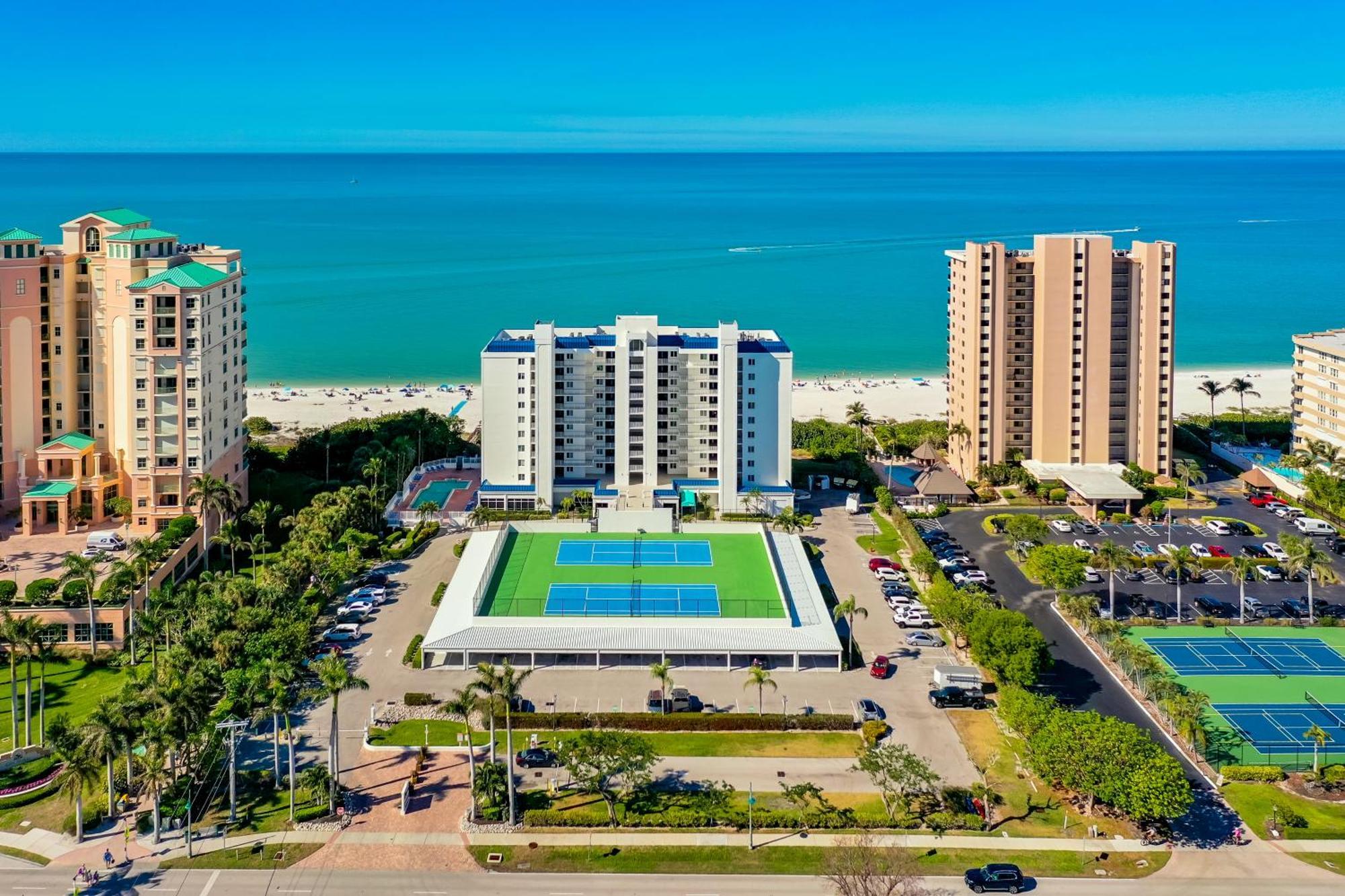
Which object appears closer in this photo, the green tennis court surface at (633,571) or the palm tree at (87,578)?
the palm tree at (87,578)

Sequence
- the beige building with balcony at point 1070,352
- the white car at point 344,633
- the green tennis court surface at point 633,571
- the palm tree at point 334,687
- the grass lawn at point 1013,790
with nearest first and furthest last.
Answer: the grass lawn at point 1013,790, the palm tree at point 334,687, the white car at point 344,633, the green tennis court surface at point 633,571, the beige building with balcony at point 1070,352

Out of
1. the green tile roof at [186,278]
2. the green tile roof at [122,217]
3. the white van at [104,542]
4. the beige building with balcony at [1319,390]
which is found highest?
the green tile roof at [122,217]

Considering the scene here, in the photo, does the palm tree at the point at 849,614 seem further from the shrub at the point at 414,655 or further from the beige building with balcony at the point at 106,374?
the beige building with balcony at the point at 106,374

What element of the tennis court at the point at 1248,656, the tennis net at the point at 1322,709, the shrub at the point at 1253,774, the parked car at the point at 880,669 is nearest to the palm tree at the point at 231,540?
the parked car at the point at 880,669

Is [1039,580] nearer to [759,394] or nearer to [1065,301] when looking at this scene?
[759,394]

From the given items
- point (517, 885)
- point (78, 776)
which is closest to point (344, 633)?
point (78, 776)

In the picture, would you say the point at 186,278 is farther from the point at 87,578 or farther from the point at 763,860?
the point at 763,860
